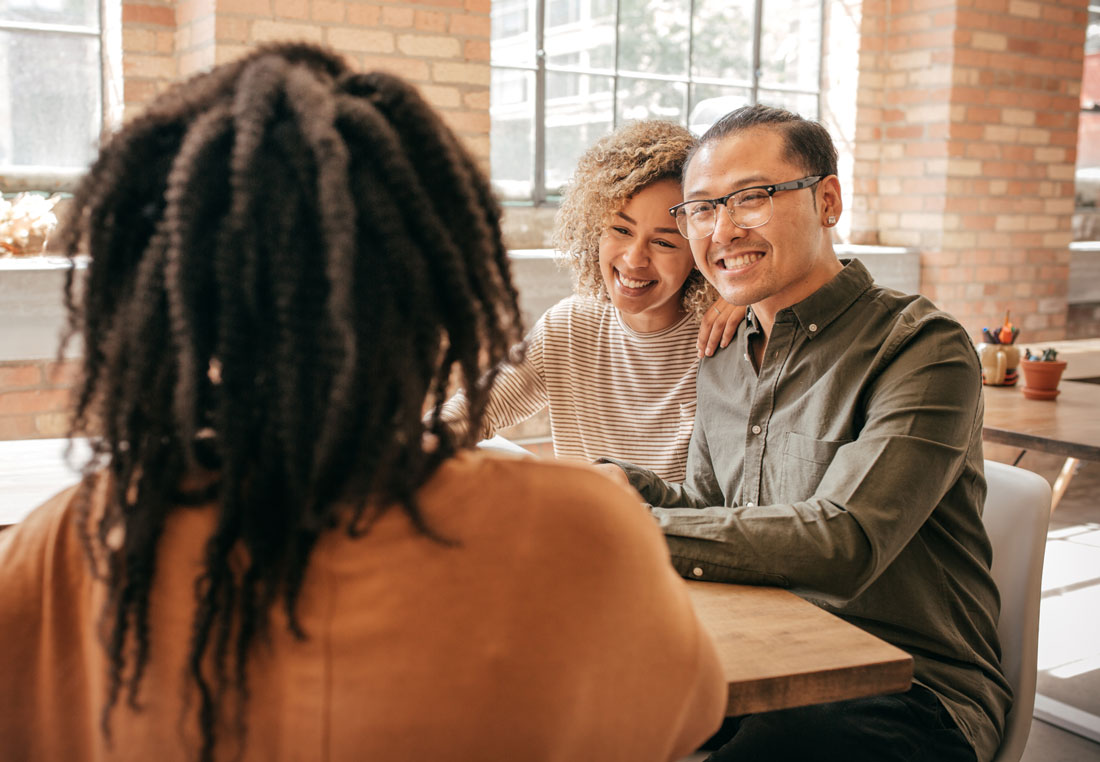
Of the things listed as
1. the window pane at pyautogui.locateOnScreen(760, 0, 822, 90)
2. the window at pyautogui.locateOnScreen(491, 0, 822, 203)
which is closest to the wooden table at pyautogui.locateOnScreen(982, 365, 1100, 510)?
the window at pyautogui.locateOnScreen(491, 0, 822, 203)

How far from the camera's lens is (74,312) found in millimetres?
767

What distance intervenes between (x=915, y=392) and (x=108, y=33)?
2916 millimetres

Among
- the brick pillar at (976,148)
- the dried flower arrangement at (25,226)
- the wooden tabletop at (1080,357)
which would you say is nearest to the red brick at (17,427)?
the dried flower arrangement at (25,226)

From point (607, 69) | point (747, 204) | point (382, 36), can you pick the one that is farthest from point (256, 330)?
point (607, 69)

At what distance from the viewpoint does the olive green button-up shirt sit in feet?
4.31

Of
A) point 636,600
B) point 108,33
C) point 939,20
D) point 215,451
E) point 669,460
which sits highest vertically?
point 939,20

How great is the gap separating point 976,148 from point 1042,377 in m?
2.13

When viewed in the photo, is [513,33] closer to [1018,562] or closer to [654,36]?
[654,36]

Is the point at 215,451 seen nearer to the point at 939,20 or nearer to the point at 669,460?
the point at 669,460

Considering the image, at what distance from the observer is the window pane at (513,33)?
13.0 ft

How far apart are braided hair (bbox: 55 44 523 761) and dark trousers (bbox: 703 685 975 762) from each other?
88cm

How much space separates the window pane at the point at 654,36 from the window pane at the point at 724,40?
83 mm

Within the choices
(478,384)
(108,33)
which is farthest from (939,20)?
(478,384)

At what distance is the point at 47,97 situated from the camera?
3.26 meters
